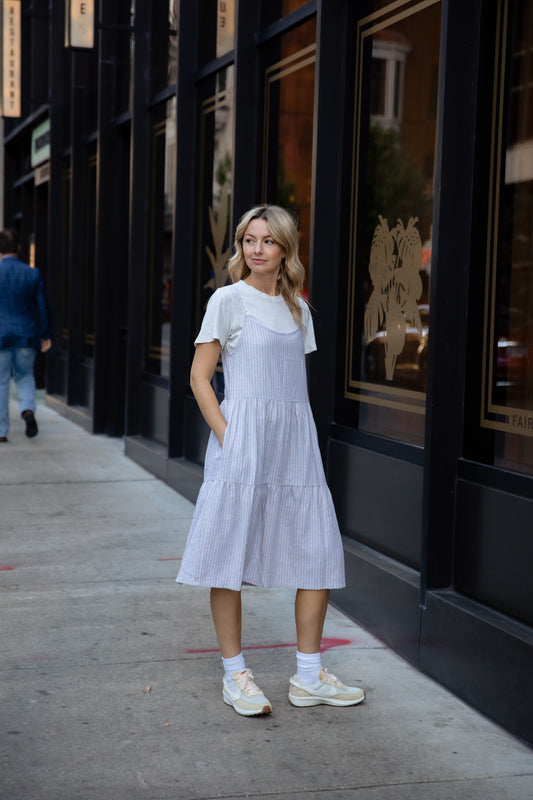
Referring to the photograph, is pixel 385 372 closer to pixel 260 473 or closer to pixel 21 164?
pixel 260 473

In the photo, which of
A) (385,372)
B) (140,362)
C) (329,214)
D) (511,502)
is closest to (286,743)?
(511,502)

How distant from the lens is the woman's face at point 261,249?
161 inches

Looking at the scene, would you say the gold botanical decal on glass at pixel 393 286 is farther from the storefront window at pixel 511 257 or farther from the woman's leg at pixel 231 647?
the woman's leg at pixel 231 647

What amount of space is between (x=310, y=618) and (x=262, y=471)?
616 millimetres

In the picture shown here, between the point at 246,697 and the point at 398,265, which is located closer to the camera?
the point at 246,697

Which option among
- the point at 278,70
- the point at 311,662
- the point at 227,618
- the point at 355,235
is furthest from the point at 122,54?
the point at 311,662

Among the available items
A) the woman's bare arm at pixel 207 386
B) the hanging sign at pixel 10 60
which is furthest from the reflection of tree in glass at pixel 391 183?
the hanging sign at pixel 10 60

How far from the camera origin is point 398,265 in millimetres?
5449

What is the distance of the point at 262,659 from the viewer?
475 cm

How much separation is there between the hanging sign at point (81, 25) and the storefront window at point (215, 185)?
3.09 m

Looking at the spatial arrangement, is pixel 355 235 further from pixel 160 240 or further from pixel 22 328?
pixel 22 328

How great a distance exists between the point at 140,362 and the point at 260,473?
655 centimetres

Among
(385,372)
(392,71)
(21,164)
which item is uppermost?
(21,164)

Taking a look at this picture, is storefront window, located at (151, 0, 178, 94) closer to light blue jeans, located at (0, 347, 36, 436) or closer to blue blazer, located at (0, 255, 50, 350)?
blue blazer, located at (0, 255, 50, 350)
